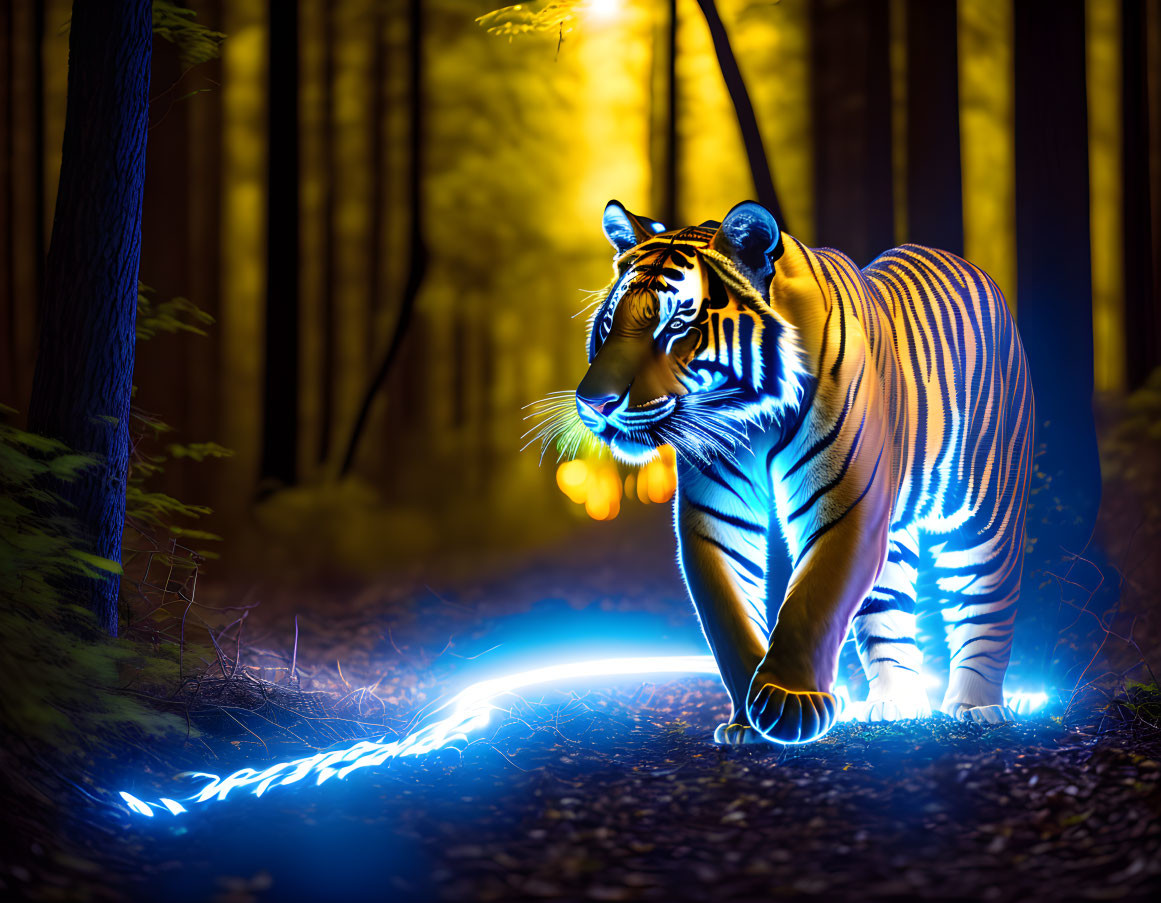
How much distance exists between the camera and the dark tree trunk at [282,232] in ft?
22.1

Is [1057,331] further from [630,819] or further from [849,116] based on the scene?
[630,819]

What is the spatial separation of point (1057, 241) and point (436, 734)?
3.55m

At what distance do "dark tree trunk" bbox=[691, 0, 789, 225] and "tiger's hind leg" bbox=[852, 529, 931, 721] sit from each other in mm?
2167

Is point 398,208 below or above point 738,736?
above

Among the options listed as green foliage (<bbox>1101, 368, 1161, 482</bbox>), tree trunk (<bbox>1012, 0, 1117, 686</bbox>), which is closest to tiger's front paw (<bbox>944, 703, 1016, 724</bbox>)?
tree trunk (<bbox>1012, 0, 1117, 686</bbox>)

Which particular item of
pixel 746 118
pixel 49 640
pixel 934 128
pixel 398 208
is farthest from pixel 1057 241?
pixel 49 640

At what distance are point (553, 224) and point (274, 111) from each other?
Result: 204 centimetres

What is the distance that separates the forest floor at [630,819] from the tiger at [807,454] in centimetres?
26

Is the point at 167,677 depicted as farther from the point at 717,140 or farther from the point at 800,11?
the point at 800,11

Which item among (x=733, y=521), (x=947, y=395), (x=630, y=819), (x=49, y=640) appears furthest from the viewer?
(x=947, y=395)

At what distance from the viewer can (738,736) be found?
3.01 meters

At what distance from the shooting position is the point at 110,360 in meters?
3.57

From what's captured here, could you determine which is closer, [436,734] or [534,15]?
[436,734]

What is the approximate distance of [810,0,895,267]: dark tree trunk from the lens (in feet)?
18.8
